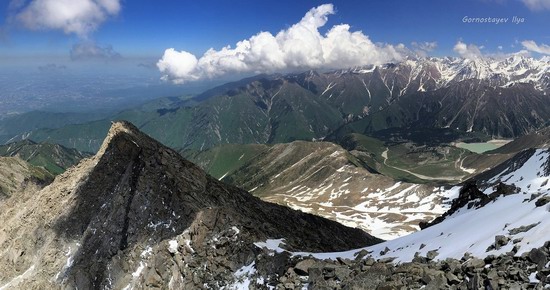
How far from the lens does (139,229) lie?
63.1m

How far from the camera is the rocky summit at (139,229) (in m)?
50.3

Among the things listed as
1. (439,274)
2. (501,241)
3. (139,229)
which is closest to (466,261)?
(439,274)

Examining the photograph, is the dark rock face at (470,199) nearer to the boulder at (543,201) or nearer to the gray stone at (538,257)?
the boulder at (543,201)

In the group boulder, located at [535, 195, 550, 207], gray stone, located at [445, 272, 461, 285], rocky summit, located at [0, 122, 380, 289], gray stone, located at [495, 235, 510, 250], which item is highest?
boulder, located at [535, 195, 550, 207]

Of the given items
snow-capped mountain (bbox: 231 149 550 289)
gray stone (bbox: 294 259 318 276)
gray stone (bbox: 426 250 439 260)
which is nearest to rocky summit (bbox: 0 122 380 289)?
gray stone (bbox: 294 259 318 276)

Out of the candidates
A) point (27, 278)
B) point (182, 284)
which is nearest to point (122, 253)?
point (182, 284)

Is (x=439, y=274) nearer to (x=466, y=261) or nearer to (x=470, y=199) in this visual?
(x=466, y=261)

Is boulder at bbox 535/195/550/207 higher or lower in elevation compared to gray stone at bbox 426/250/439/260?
higher

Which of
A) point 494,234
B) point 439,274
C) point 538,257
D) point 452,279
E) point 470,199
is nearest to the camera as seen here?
point 538,257

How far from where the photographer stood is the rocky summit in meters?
50.3

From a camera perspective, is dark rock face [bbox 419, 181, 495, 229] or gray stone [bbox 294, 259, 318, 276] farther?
dark rock face [bbox 419, 181, 495, 229]

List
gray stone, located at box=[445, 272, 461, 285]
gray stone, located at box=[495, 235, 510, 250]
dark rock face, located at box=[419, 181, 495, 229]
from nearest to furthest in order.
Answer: gray stone, located at box=[445, 272, 461, 285] < gray stone, located at box=[495, 235, 510, 250] < dark rock face, located at box=[419, 181, 495, 229]

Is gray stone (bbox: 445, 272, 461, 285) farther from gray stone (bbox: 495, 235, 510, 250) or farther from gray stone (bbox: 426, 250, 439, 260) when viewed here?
gray stone (bbox: 426, 250, 439, 260)

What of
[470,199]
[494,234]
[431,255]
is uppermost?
[494,234]
